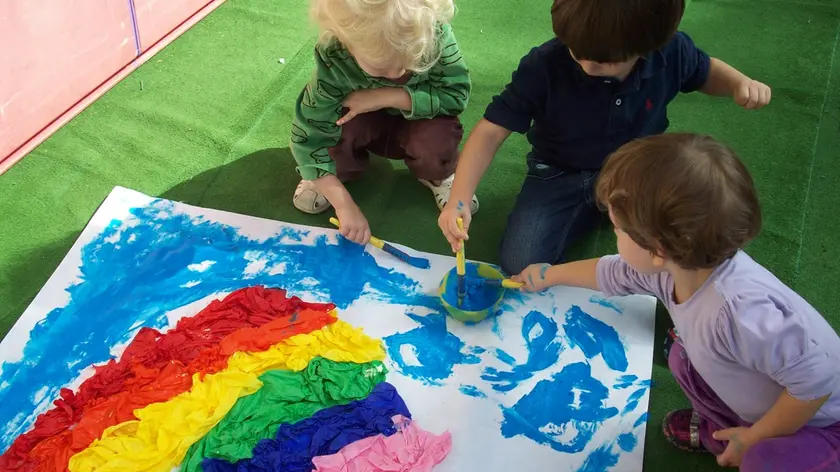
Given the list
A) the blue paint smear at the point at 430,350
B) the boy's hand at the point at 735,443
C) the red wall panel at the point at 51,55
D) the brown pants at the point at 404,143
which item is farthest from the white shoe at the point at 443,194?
the red wall panel at the point at 51,55

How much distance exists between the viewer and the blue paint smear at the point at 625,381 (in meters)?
1.17

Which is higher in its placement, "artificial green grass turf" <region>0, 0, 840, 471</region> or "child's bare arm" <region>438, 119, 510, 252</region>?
"child's bare arm" <region>438, 119, 510, 252</region>

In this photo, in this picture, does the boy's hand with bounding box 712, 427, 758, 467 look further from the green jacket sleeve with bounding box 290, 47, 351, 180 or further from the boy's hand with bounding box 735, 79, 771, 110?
the green jacket sleeve with bounding box 290, 47, 351, 180

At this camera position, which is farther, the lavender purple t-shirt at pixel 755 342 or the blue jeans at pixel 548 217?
the blue jeans at pixel 548 217

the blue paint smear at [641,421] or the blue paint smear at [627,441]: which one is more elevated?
the blue paint smear at [641,421]

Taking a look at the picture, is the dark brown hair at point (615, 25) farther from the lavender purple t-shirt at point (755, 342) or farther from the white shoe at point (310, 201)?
the white shoe at point (310, 201)

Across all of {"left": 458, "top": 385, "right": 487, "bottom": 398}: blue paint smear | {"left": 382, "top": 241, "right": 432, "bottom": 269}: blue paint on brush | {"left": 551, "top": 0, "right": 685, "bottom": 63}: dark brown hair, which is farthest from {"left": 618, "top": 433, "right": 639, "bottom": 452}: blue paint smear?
{"left": 551, "top": 0, "right": 685, "bottom": 63}: dark brown hair

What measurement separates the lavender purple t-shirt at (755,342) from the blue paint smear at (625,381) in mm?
201

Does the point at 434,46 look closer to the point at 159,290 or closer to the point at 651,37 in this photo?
the point at 651,37

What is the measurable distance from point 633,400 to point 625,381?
0.12 feet

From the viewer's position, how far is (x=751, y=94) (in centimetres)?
122

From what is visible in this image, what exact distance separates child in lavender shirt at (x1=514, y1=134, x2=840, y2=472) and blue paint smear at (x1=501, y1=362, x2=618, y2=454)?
0.19 metres

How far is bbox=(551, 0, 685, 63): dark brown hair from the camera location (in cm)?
96

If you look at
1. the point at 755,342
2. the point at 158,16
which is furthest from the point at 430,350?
the point at 158,16
